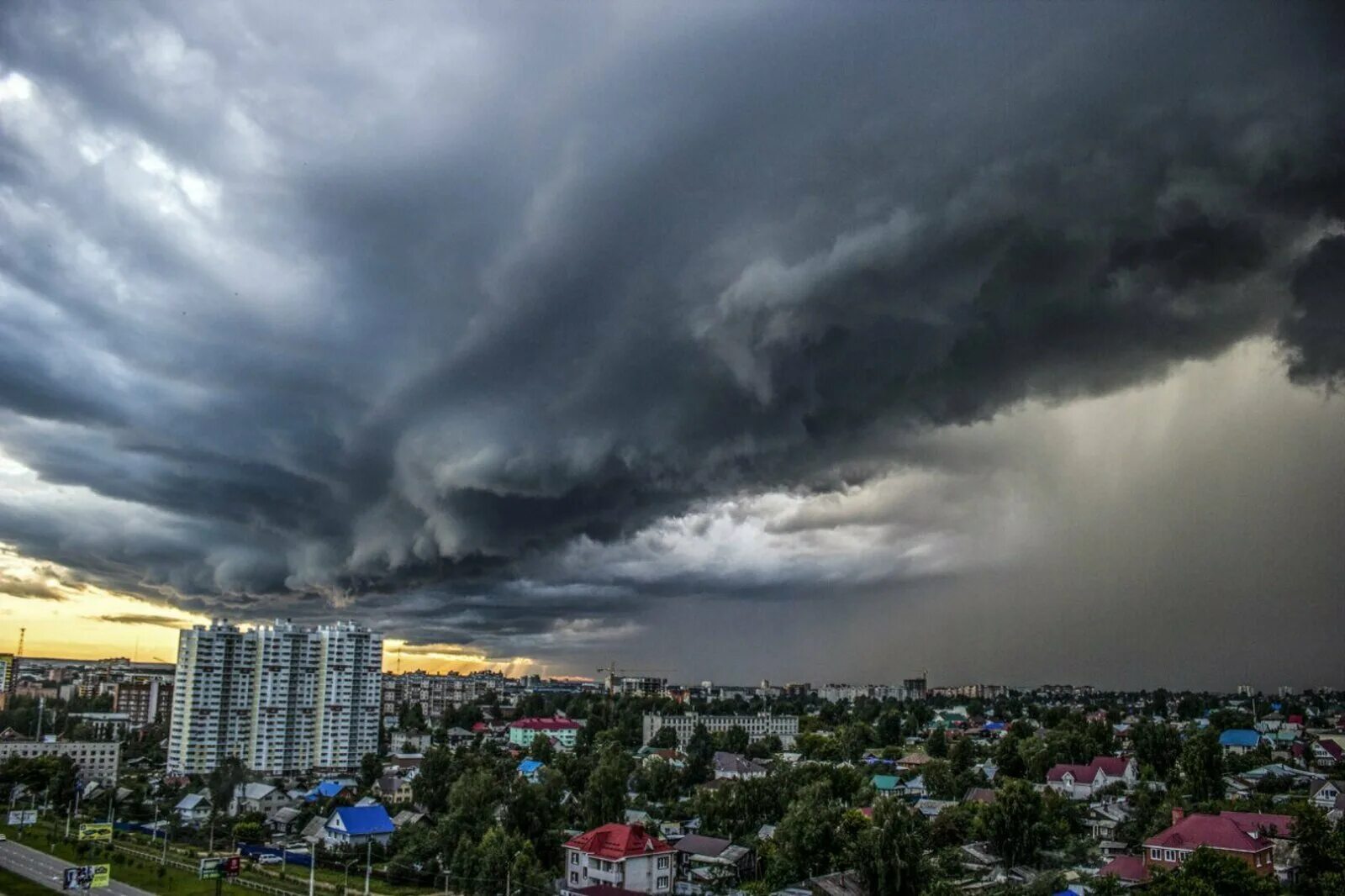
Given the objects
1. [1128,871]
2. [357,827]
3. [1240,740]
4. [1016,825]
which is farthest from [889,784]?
[1240,740]

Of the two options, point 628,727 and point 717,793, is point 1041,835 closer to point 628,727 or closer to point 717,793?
point 717,793

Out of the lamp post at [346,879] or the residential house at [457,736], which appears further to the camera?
the residential house at [457,736]

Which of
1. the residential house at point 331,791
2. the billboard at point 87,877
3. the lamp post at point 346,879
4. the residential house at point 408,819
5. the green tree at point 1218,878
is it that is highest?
the green tree at point 1218,878

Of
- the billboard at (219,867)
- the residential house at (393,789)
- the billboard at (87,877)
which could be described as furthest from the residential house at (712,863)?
the residential house at (393,789)

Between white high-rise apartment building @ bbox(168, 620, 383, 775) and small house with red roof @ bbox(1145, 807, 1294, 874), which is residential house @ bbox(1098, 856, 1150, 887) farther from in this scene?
white high-rise apartment building @ bbox(168, 620, 383, 775)

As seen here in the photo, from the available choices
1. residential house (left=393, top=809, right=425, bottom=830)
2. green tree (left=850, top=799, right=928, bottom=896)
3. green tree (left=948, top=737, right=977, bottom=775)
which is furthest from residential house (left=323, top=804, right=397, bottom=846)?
green tree (left=948, top=737, right=977, bottom=775)

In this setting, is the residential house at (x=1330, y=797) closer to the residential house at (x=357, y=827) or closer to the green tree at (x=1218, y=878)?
the green tree at (x=1218, y=878)
